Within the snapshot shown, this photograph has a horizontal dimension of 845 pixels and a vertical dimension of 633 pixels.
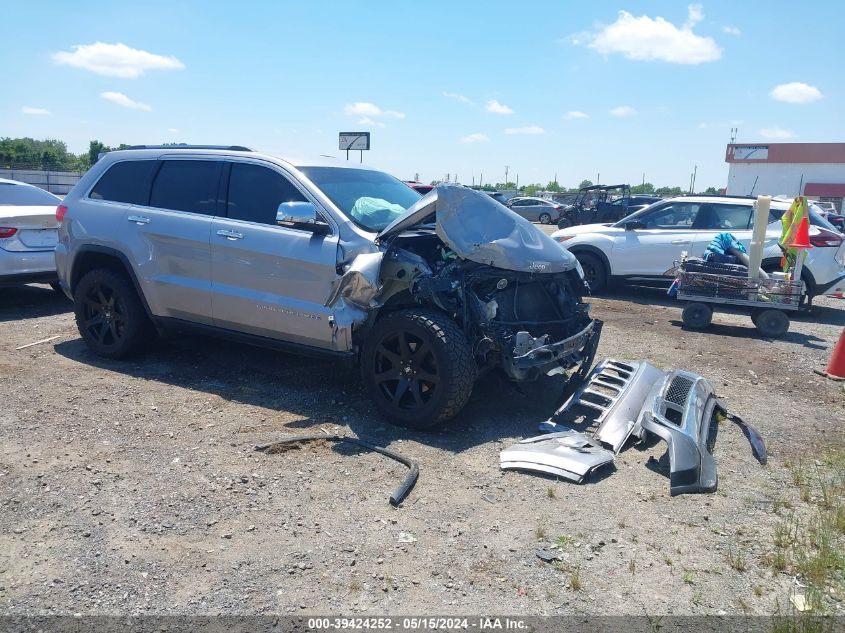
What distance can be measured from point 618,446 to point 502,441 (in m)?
0.78

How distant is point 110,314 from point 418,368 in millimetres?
3303

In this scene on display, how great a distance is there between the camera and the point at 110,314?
6.38 m

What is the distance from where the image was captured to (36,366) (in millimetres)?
6254

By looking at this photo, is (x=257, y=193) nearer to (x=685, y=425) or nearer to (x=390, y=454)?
(x=390, y=454)

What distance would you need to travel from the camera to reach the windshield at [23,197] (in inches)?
346

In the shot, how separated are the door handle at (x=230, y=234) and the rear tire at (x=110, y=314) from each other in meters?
1.21

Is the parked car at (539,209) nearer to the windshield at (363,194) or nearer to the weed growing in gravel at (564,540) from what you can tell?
the windshield at (363,194)

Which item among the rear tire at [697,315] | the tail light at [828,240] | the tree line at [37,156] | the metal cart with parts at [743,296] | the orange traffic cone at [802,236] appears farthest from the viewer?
the tree line at [37,156]

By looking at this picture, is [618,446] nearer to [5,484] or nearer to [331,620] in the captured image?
[331,620]

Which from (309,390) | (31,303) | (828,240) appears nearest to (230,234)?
(309,390)

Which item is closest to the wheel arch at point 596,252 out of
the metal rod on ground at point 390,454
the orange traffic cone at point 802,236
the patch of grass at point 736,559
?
the orange traffic cone at point 802,236

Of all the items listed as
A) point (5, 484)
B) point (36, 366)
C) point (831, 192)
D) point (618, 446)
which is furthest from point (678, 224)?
point (831, 192)

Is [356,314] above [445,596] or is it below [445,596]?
above

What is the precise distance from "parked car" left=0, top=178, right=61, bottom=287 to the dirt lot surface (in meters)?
2.48
